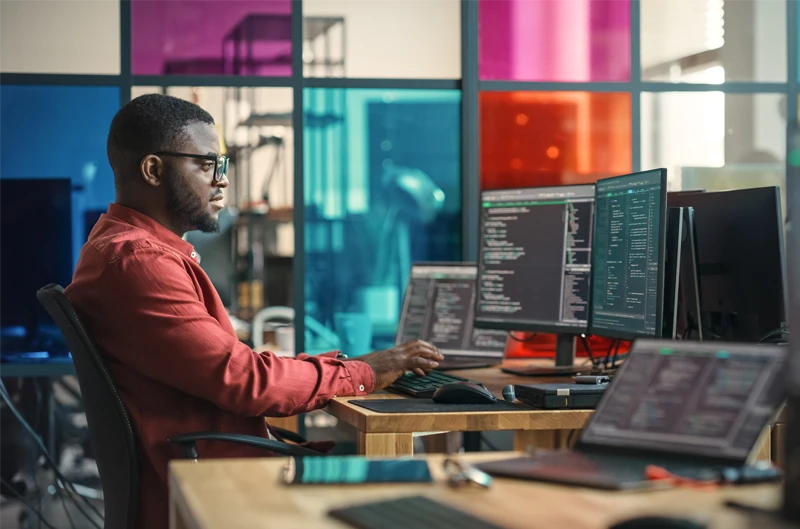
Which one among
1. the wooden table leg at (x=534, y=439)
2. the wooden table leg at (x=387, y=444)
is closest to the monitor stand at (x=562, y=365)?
the wooden table leg at (x=534, y=439)

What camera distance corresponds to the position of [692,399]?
4.33 feet

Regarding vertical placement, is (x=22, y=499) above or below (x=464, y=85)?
below

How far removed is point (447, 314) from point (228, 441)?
1306 millimetres

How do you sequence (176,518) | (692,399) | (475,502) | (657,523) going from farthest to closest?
(176,518) → (692,399) → (475,502) → (657,523)

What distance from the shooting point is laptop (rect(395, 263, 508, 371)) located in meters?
3.31

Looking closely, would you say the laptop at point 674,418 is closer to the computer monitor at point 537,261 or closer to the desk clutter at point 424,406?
the desk clutter at point 424,406

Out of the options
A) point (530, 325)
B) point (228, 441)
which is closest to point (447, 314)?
point (530, 325)

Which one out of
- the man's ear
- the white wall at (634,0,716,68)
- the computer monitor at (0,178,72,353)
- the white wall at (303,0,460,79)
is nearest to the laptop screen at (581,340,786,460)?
the man's ear

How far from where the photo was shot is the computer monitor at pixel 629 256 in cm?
250

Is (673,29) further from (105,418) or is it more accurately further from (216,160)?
(105,418)

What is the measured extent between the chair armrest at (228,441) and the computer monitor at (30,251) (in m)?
2.21

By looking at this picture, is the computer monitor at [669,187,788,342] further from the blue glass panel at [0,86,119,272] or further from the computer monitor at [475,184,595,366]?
the blue glass panel at [0,86,119,272]

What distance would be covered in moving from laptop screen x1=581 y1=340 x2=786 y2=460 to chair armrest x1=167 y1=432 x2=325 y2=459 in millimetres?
893

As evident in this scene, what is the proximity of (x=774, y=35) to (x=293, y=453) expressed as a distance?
333 centimetres
